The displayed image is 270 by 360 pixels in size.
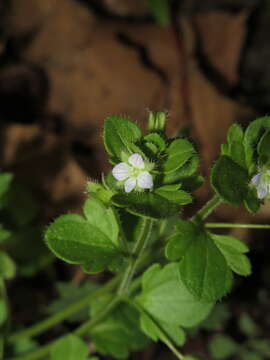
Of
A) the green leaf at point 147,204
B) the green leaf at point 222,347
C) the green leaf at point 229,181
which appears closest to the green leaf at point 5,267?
the green leaf at point 147,204

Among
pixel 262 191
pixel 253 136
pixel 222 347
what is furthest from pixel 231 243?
pixel 222 347

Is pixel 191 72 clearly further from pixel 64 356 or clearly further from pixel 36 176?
pixel 64 356

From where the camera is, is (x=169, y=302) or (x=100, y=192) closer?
(x=100, y=192)

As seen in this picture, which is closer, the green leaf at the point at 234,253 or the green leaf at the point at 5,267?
the green leaf at the point at 234,253

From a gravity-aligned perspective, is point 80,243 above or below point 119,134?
below

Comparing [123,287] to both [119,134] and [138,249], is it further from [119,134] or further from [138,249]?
[119,134]

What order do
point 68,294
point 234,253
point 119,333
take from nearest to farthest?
point 234,253
point 119,333
point 68,294

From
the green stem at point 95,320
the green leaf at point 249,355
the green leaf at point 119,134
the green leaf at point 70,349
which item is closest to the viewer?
the green leaf at point 119,134

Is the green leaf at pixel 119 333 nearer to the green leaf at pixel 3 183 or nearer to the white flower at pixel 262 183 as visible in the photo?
the green leaf at pixel 3 183
